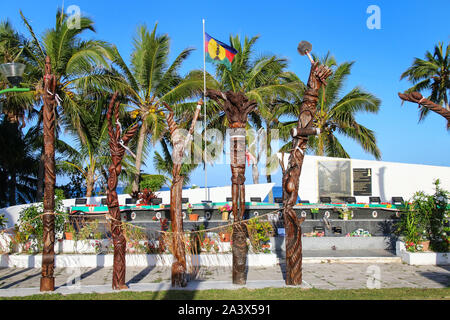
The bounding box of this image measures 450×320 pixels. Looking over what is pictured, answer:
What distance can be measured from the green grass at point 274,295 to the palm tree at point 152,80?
12384mm

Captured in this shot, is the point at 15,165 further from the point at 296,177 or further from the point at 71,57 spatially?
the point at 296,177

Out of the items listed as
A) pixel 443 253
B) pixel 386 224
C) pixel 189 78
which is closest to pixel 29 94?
pixel 189 78

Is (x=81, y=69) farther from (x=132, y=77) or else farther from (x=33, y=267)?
(x=33, y=267)

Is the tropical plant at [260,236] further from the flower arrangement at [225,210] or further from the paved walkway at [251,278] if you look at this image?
the flower arrangement at [225,210]

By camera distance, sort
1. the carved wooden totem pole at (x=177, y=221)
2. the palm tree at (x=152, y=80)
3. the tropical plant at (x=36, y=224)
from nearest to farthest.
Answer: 1. the carved wooden totem pole at (x=177, y=221)
2. the tropical plant at (x=36, y=224)
3. the palm tree at (x=152, y=80)

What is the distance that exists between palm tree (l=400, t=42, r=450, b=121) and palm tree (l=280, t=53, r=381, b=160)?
4466 mm

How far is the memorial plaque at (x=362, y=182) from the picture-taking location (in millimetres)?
20511

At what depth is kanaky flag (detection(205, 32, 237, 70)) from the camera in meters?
16.5

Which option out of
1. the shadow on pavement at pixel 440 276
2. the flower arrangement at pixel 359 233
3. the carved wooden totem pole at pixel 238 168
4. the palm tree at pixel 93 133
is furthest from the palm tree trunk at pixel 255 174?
the carved wooden totem pole at pixel 238 168

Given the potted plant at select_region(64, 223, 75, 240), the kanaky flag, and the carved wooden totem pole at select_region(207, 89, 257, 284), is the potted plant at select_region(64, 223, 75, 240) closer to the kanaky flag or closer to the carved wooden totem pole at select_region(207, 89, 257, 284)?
the carved wooden totem pole at select_region(207, 89, 257, 284)

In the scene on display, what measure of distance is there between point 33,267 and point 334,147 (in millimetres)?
18501

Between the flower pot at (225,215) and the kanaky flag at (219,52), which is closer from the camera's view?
the flower pot at (225,215)

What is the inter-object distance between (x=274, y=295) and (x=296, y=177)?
2.41 metres

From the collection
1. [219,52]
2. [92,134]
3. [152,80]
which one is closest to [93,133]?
[92,134]
